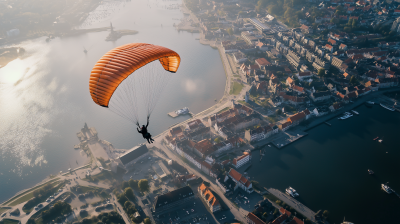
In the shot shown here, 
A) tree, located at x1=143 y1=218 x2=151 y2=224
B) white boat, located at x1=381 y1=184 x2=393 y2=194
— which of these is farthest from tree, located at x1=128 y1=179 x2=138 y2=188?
white boat, located at x1=381 y1=184 x2=393 y2=194

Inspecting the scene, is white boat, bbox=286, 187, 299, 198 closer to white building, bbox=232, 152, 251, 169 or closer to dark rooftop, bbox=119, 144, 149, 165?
white building, bbox=232, 152, 251, 169

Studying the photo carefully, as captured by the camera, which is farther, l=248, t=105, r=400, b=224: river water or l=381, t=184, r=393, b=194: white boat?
l=381, t=184, r=393, b=194: white boat

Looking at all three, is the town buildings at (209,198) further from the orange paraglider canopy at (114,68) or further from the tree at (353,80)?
the tree at (353,80)

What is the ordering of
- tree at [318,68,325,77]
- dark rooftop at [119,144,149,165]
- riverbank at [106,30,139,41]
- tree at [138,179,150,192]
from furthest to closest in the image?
1. riverbank at [106,30,139,41]
2. tree at [318,68,325,77]
3. dark rooftop at [119,144,149,165]
4. tree at [138,179,150,192]

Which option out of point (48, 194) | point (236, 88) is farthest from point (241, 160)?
point (48, 194)

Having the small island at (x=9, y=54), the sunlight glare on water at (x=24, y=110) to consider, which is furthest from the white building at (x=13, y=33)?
the sunlight glare on water at (x=24, y=110)

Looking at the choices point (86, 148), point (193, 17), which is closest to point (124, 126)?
point (86, 148)
